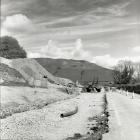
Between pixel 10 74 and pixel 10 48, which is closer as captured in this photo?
pixel 10 74

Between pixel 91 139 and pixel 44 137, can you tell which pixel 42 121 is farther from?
pixel 91 139

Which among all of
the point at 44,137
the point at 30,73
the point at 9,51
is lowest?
the point at 44,137

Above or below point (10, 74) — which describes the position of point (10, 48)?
above

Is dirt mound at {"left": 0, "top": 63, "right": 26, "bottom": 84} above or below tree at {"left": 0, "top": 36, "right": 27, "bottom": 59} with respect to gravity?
below

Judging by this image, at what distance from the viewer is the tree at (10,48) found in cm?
10300

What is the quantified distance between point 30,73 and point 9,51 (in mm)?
28289

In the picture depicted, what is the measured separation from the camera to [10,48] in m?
104

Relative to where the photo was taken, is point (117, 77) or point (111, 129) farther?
point (117, 77)

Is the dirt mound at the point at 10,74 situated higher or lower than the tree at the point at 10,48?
lower

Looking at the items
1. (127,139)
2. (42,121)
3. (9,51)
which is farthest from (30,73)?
(127,139)

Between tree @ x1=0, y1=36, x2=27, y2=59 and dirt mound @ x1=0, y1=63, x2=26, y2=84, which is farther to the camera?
tree @ x1=0, y1=36, x2=27, y2=59

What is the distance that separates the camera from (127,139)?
13.3 meters

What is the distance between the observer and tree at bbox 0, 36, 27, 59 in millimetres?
103000

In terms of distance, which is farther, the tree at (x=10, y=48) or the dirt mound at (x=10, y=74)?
the tree at (x=10, y=48)
